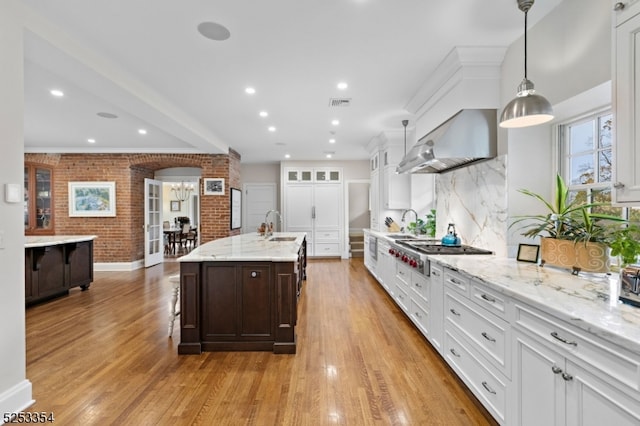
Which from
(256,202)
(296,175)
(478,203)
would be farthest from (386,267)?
(256,202)

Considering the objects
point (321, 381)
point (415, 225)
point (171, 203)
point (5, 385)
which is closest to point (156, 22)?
point (5, 385)

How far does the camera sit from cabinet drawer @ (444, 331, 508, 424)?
1.69 meters

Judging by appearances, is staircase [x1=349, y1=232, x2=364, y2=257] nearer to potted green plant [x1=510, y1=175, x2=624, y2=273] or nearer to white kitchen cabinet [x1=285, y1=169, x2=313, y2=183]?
white kitchen cabinet [x1=285, y1=169, x2=313, y2=183]

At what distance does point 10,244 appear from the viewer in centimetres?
189

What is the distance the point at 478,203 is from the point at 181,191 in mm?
10618

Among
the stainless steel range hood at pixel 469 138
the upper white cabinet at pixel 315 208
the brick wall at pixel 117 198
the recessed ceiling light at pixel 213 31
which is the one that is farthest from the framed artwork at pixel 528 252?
the upper white cabinet at pixel 315 208

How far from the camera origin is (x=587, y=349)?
3.74ft

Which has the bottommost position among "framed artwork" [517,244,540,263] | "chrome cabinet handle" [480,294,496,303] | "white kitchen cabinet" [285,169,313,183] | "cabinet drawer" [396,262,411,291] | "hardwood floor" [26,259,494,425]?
"hardwood floor" [26,259,494,425]

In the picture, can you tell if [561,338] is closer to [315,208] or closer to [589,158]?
[589,158]

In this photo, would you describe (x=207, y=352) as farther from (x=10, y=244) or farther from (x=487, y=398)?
(x=487, y=398)

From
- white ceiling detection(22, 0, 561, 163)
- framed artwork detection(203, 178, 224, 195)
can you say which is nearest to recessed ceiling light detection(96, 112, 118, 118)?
white ceiling detection(22, 0, 561, 163)

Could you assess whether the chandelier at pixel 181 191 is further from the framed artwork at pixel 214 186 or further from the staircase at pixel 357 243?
the staircase at pixel 357 243

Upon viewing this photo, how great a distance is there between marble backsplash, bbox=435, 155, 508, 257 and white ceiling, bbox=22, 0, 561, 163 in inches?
42.8

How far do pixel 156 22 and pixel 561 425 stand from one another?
3.31 metres
